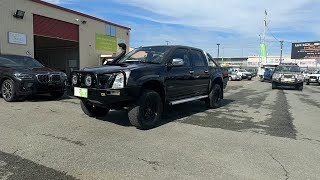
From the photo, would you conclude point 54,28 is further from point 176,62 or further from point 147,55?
point 176,62

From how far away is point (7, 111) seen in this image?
26.8 feet

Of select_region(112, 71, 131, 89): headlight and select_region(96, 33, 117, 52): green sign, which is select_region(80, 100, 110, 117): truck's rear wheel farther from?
select_region(96, 33, 117, 52): green sign

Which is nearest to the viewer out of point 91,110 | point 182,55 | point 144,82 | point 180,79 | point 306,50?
point 144,82

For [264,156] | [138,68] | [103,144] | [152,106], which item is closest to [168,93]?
[152,106]

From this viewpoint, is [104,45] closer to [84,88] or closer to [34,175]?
[84,88]

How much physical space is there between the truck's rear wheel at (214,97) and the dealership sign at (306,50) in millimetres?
57726

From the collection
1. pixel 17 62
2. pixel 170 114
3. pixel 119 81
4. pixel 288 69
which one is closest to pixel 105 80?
pixel 119 81

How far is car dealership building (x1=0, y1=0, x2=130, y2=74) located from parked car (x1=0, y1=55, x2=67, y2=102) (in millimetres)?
7134

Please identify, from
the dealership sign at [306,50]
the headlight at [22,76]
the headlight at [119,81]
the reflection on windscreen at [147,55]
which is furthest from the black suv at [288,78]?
the dealership sign at [306,50]

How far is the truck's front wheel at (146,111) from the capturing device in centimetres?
645

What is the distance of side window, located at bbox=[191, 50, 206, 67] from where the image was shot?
342 inches

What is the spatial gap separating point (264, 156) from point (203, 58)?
4576 mm

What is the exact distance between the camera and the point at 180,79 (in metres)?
7.82

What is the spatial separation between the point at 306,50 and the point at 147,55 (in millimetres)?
61629
